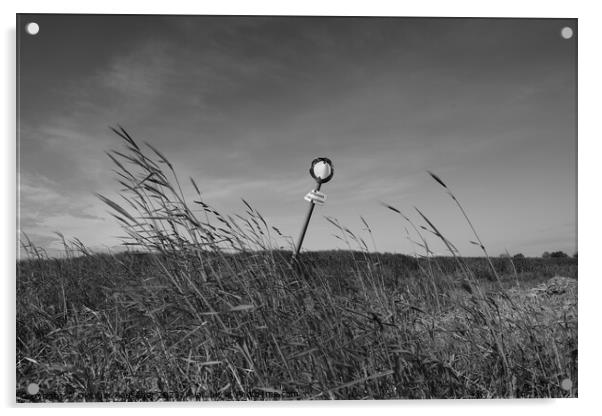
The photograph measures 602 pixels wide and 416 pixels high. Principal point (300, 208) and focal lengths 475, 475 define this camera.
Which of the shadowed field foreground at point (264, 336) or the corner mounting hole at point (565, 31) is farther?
the corner mounting hole at point (565, 31)

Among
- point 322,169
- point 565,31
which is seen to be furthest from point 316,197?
point 565,31

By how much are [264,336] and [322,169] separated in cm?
79

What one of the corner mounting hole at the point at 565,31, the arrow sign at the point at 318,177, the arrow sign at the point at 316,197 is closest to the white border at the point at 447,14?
the corner mounting hole at the point at 565,31

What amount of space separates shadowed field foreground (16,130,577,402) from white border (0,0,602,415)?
66 mm

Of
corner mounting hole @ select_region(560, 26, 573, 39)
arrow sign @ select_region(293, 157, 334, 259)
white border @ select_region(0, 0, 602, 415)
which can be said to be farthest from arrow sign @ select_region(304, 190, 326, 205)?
corner mounting hole @ select_region(560, 26, 573, 39)

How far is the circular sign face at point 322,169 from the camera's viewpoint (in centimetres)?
216

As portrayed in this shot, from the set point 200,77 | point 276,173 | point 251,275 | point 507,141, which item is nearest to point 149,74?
point 200,77

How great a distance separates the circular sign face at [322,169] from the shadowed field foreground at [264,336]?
Result: 224 mm

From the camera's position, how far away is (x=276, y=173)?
2.23 meters

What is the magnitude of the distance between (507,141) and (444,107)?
329 millimetres

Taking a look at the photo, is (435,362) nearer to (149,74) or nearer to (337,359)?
(337,359)

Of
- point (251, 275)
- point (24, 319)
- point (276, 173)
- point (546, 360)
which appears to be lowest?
point (546, 360)

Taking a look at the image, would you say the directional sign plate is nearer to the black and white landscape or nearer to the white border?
the black and white landscape

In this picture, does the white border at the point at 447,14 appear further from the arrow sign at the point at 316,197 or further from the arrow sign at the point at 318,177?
the arrow sign at the point at 316,197
